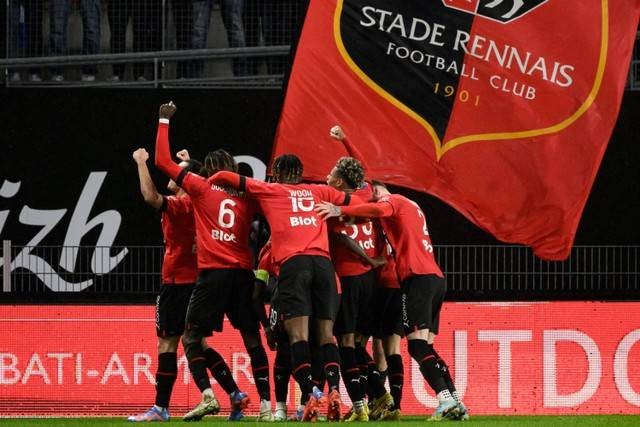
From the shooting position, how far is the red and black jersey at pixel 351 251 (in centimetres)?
1157

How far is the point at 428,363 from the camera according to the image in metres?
11.1

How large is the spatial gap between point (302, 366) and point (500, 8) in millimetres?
5588

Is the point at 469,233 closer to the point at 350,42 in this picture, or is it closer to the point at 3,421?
the point at 350,42

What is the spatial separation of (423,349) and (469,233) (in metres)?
4.97

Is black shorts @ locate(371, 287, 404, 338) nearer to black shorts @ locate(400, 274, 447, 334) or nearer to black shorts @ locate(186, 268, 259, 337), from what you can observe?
black shorts @ locate(400, 274, 447, 334)

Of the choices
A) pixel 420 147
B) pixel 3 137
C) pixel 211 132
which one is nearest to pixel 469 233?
pixel 420 147

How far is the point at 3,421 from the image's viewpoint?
12617mm

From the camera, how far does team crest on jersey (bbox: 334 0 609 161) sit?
14531mm

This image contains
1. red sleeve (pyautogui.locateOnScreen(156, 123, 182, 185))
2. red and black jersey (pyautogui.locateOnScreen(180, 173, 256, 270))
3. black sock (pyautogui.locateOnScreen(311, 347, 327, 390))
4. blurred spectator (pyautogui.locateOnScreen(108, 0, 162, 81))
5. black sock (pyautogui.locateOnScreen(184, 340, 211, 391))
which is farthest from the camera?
blurred spectator (pyautogui.locateOnScreen(108, 0, 162, 81))

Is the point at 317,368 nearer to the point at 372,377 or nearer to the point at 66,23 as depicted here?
the point at 372,377

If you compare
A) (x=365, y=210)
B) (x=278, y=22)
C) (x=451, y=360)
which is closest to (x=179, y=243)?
(x=365, y=210)

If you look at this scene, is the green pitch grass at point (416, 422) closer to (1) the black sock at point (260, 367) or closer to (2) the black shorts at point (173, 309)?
(1) the black sock at point (260, 367)

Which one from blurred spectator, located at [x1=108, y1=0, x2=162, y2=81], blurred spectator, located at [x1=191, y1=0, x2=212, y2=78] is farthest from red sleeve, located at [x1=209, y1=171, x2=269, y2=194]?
blurred spectator, located at [x1=108, y1=0, x2=162, y2=81]

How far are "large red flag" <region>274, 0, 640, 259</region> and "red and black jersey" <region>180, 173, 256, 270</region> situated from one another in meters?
2.93
